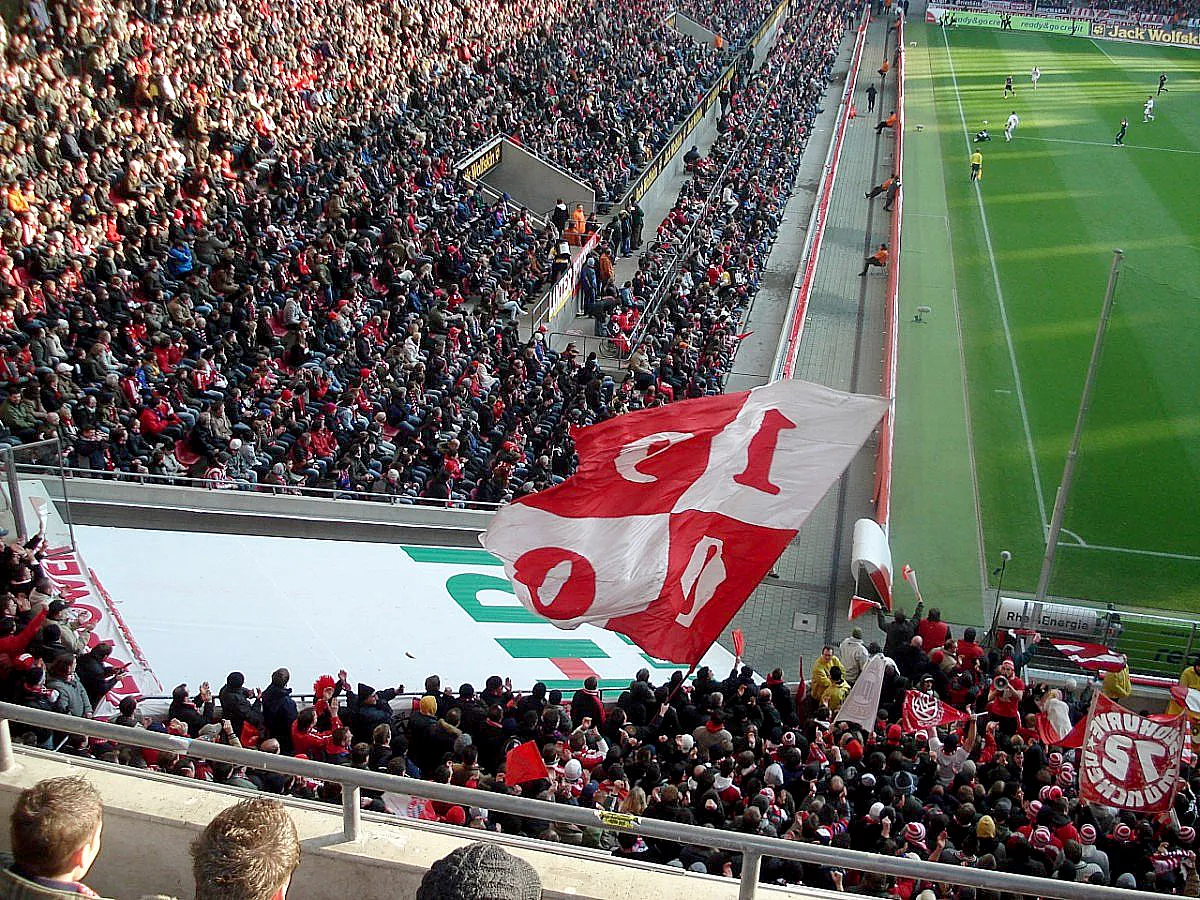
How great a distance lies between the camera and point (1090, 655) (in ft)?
48.5

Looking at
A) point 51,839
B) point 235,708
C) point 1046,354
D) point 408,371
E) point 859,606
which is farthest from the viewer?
point 1046,354

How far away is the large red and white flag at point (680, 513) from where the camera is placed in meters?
7.48

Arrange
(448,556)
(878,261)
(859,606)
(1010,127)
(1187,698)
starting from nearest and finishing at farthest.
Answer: (1187,698)
(448,556)
(859,606)
(878,261)
(1010,127)

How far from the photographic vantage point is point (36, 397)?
13.5 metres

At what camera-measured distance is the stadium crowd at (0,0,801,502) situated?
48.4 ft

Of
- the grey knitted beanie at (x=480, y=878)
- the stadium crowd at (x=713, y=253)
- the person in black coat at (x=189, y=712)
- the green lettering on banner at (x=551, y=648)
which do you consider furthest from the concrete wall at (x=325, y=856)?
the stadium crowd at (x=713, y=253)

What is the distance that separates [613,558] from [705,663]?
5743 millimetres

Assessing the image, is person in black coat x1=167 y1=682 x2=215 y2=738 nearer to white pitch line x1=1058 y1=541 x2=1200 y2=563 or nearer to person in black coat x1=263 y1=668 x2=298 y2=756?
person in black coat x1=263 y1=668 x2=298 y2=756

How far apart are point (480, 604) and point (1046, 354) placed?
18.5m

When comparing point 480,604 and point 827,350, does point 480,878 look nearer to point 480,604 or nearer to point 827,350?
point 480,604

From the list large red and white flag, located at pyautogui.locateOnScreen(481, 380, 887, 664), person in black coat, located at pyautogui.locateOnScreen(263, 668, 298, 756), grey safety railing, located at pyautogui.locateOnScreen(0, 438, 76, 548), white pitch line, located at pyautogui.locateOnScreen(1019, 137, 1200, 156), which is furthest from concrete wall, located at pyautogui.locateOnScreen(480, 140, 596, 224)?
large red and white flag, located at pyautogui.locateOnScreen(481, 380, 887, 664)

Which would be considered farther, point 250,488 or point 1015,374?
point 1015,374

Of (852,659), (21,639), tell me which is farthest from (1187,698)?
(21,639)

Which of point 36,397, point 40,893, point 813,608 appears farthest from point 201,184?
point 40,893
